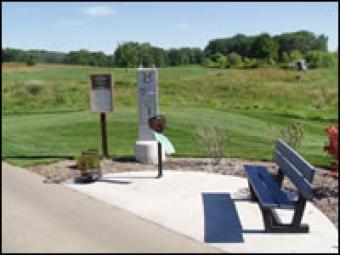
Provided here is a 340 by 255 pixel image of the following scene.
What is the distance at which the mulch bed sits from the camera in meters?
8.66

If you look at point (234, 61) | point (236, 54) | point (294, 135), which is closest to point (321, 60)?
point (236, 54)

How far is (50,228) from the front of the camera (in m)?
6.62

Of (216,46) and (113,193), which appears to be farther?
(216,46)

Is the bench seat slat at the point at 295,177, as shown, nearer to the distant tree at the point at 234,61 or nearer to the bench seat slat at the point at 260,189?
the bench seat slat at the point at 260,189

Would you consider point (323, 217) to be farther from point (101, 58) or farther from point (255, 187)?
point (101, 58)

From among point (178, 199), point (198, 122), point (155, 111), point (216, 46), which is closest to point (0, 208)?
point (178, 199)

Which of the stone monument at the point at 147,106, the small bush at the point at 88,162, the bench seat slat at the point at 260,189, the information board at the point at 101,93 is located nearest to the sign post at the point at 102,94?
the information board at the point at 101,93

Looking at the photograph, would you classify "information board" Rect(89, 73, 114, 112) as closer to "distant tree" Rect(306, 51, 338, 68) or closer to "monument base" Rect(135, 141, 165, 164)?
"monument base" Rect(135, 141, 165, 164)

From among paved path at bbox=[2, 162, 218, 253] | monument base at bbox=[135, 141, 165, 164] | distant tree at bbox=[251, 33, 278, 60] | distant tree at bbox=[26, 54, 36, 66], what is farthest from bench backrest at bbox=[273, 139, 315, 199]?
distant tree at bbox=[251, 33, 278, 60]

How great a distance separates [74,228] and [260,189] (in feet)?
7.54

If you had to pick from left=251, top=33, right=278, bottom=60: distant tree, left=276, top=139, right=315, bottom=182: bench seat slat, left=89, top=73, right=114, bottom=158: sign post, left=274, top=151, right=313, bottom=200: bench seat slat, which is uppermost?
left=251, top=33, right=278, bottom=60: distant tree

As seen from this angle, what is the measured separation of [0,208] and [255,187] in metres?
3.31

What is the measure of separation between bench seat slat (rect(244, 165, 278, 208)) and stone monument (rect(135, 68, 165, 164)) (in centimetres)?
263

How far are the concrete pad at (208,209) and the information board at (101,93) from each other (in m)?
1.89
